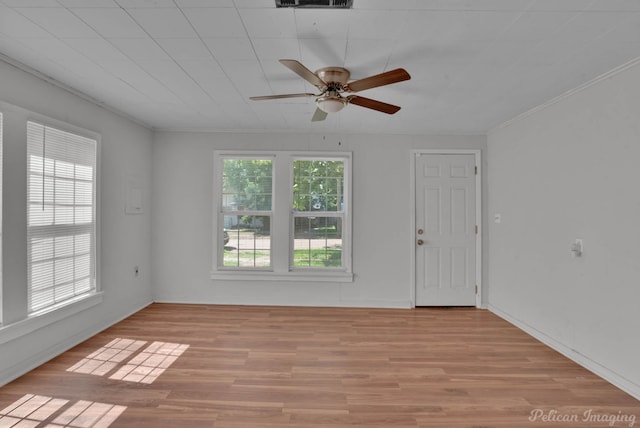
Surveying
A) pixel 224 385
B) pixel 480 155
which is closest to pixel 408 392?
pixel 224 385

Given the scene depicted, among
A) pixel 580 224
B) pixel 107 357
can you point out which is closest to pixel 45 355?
pixel 107 357

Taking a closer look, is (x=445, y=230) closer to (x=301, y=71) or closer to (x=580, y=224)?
(x=580, y=224)

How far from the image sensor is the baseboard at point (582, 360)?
2332 millimetres

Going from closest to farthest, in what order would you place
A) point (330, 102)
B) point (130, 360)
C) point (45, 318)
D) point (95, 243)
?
1. point (330, 102)
2. point (45, 318)
3. point (130, 360)
4. point (95, 243)

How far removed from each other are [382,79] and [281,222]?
269 centimetres

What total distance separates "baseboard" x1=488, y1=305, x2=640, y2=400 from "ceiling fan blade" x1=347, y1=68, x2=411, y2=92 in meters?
2.74

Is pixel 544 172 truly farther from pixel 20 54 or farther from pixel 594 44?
pixel 20 54

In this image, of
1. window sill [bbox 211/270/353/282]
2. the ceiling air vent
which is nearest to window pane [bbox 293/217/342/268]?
window sill [bbox 211/270/353/282]

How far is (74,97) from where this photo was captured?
9.82 ft

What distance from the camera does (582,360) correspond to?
2.75 m

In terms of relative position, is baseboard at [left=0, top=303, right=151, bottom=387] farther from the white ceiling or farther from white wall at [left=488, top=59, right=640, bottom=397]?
white wall at [left=488, top=59, right=640, bottom=397]

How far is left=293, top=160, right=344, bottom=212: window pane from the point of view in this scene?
14.5 ft

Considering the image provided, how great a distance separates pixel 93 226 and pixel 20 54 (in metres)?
1.61

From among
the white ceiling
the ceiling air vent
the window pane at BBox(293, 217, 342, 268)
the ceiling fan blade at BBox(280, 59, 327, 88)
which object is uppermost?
the white ceiling
